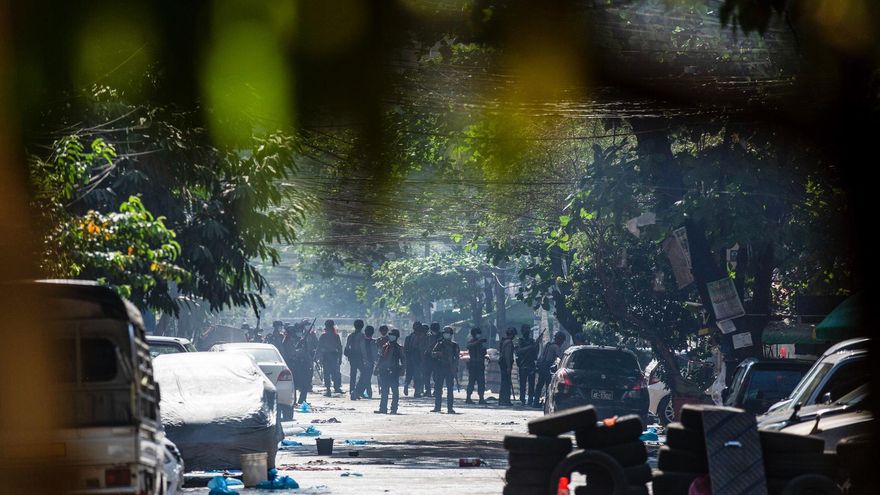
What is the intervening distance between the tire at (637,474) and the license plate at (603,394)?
580 inches

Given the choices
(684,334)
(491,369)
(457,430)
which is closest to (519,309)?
(491,369)

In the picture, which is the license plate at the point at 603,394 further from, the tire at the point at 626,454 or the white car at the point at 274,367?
the tire at the point at 626,454

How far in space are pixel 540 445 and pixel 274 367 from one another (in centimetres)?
1593

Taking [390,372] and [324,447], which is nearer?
[324,447]

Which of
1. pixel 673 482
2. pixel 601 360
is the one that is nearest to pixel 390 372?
pixel 601 360

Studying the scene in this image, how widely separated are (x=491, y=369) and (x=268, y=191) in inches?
1088

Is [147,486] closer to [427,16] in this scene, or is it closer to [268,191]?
[427,16]

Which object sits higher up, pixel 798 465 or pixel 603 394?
pixel 603 394

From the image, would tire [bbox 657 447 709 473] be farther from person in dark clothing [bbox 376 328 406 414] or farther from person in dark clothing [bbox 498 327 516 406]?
person in dark clothing [bbox 498 327 516 406]

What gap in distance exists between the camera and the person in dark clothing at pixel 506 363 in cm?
3775

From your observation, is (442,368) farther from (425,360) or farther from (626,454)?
(626,454)

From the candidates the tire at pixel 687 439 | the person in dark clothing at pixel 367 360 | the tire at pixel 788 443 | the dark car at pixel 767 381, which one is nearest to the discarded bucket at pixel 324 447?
the dark car at pixel 767 381

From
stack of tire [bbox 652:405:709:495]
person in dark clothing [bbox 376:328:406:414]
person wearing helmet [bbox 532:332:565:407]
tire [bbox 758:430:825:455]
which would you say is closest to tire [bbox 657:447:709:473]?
stack of tire [bbox 652:405:709:495]

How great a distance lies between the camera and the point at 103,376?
9969mm
